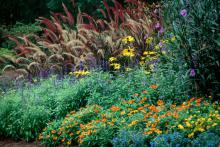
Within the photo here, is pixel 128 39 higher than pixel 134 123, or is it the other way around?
pixel 128 39

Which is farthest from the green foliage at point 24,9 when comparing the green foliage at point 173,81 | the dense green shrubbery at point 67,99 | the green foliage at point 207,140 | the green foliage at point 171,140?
the green foliage at point 207,140

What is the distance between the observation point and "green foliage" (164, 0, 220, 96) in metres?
5.98

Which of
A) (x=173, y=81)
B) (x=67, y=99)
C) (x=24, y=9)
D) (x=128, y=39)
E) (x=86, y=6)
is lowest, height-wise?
(x=67, y=99)

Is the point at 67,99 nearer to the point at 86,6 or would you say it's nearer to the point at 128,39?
the point at 128,39

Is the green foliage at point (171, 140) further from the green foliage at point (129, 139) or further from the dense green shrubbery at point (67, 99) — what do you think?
the dense green shrubbery at point (67, 99)

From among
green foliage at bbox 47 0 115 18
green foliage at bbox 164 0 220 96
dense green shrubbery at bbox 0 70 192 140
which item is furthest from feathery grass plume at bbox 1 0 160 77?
green foliage at bbox 47 0 115 18

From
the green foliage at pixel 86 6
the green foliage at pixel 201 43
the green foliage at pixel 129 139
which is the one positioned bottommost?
the green foliage at pixel 129 139

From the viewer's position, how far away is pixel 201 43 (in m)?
6.08

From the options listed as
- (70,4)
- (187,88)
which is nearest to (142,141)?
(187,88)

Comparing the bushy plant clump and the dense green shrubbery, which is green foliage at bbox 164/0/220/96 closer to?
the bushy plant clump

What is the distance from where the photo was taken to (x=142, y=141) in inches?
195

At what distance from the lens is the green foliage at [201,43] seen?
19.6ft

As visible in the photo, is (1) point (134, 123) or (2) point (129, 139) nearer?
(2) point (129, 139)

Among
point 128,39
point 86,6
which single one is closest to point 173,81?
point 128,39
